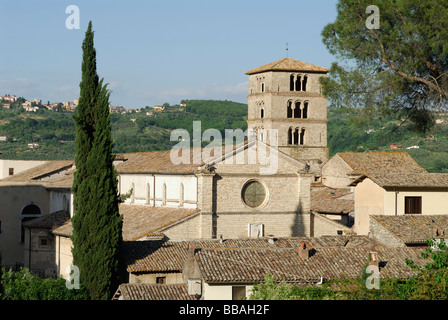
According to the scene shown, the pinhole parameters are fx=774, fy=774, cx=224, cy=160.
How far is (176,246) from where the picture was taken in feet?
97.0

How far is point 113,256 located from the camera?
26922 mm

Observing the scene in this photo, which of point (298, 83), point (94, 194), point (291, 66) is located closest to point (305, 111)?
point (298, 83)

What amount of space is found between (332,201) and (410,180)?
9.92 m

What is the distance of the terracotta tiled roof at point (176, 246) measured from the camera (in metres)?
27.6

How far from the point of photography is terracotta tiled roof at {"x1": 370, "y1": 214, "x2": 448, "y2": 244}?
29344mm

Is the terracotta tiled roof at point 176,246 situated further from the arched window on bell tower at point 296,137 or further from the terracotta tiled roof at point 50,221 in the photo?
the arched window on bell tower at point 296,137

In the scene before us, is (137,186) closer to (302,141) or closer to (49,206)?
(49,206)

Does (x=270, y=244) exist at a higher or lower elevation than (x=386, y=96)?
lower

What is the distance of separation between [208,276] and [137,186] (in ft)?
60.0

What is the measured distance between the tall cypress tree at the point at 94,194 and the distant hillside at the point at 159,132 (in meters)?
52.5

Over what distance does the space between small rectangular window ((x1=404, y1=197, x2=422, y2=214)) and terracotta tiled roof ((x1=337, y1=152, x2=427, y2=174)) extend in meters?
15.6

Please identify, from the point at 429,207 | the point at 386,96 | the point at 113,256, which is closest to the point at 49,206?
the point at 113,256

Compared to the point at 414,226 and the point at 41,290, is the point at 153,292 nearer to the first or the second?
the point at 41,290

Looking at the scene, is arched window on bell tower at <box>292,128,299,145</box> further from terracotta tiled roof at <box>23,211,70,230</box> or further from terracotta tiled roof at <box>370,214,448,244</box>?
terracotta tiled roof at <box>370,214,448,244</box>
